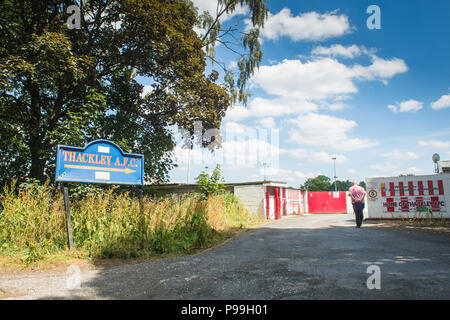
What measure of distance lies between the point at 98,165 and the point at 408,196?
1331cm

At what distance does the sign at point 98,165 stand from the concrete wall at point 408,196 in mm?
11532

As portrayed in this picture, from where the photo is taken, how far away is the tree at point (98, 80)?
10.8 meters

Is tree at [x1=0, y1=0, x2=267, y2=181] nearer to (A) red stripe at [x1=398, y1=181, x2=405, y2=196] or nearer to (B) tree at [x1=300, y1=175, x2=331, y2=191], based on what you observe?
(A) red stripe at [x1=398, y1=181, x2=405, y2=196]

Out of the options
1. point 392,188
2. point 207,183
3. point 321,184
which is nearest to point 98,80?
point 207,183

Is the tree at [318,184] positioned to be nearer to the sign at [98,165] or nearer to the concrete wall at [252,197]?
the concrete wall at [252,197]

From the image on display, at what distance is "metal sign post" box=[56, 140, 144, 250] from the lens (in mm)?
6324

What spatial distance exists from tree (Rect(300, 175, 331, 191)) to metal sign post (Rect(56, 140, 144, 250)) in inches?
4668

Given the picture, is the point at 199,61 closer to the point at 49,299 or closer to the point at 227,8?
the point at 227,8

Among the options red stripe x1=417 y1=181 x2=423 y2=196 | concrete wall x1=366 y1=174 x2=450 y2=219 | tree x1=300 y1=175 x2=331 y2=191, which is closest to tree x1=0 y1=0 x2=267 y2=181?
concrete wall x1=366 y1=174 x2=450 y2=219

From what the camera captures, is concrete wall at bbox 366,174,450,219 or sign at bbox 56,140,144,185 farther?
concrete wall at bbox 366,174,450,219

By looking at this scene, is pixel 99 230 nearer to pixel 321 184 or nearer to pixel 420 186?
pixel 420 186

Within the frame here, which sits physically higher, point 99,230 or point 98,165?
point 98,165

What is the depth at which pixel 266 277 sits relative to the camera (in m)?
4.09
